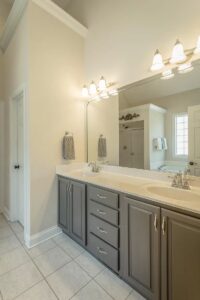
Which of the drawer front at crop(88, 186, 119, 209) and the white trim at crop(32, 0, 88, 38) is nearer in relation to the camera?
the drawer front at crop(88, 186, 119, 209)

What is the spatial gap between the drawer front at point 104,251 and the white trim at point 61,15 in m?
2.90

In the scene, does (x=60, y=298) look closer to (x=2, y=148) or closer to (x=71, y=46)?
(x=2, y=148)

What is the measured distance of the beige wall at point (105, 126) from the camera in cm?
233

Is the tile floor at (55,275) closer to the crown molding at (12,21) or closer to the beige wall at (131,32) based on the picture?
Result: the beige wall at (131,32)

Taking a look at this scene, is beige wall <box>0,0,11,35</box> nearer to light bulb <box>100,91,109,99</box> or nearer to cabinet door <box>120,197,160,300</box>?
light bulb <box>100,91,109,99</box>

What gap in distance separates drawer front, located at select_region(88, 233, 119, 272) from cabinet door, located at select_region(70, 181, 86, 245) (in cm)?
14

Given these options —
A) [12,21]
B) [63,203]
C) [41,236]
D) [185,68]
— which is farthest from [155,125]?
[12,21]

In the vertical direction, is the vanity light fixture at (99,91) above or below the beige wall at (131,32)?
below

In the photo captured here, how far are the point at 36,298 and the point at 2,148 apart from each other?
242cm

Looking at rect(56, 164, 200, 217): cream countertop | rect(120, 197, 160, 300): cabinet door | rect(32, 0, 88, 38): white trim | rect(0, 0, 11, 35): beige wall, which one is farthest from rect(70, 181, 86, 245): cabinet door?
rect(0, 0, 11, 35): beige wall

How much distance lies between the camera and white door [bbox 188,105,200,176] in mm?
1602

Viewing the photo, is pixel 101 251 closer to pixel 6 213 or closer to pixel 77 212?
pixel 77 212

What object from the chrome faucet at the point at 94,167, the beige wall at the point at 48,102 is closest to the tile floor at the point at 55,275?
the beige wall at the point at 48,102

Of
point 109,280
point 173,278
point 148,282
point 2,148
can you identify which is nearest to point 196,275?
point 173,278
